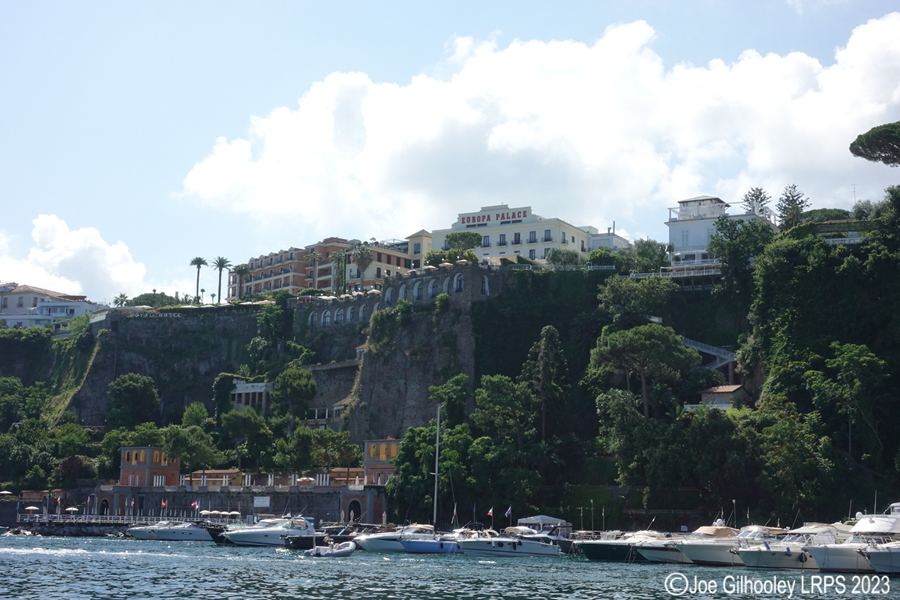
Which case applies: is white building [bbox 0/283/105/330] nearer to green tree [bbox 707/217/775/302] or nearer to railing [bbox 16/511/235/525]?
railing [bbox 16/511/235/525]

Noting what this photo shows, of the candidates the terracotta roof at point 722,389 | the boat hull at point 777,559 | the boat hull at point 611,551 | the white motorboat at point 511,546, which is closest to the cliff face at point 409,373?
the terracotta roof at point 722,389

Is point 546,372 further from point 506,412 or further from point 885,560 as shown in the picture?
point 885,560

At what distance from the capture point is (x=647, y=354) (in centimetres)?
7712

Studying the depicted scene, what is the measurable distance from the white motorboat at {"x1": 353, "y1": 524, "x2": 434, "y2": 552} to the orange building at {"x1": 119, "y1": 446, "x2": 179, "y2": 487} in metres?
40.5

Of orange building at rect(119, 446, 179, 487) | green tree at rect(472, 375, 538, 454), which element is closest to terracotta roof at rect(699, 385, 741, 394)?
green tree at rect(472, 375, 538, 454)

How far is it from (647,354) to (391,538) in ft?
81.7

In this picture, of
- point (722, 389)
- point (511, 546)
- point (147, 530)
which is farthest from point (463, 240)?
point (511, 546)

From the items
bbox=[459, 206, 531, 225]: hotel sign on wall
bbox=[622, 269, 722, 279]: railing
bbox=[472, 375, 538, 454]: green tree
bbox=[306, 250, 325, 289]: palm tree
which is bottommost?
bbox=[472, 375, 538, 454]: green tree

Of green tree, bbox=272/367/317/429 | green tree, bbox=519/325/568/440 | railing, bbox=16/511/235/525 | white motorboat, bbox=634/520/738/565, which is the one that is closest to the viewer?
white motorboat, bbox=634/520/738/565

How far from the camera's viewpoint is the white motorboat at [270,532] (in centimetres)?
7212

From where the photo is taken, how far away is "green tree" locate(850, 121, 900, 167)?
82.2 metres

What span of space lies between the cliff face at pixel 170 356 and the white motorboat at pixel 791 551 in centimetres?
8344

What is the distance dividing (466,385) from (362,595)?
50.5 m

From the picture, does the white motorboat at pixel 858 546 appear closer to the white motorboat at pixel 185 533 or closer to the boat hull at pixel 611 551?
the boat hull at pixel 611 551
